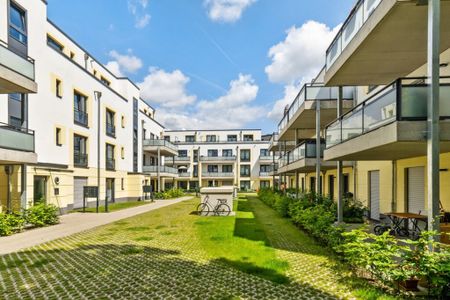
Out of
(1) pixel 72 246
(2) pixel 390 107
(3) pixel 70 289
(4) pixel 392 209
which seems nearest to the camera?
(3) pixel 70 289

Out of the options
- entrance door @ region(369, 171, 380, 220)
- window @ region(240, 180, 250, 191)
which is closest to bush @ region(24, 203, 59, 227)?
entrance door @ region(369, 171, 380, 220)

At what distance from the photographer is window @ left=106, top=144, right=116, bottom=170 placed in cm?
2809

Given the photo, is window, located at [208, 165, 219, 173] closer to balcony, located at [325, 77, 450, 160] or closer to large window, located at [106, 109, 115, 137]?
large window, located at [106, 109, 115, 137]

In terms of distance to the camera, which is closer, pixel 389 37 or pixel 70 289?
pixel 70 289

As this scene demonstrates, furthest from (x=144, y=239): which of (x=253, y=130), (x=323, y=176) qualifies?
(x=253, y=130)

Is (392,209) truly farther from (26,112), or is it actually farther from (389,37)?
(26,112)

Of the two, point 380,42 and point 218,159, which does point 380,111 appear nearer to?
point 380,42

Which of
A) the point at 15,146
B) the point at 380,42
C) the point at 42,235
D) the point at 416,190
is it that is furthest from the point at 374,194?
the point at 15,146

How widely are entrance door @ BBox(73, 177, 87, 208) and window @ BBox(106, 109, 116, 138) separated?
6481 mm

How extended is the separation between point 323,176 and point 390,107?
17.8 m

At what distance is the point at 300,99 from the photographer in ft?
58.1

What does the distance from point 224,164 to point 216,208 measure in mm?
42741

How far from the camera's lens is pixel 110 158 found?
94.4 feet

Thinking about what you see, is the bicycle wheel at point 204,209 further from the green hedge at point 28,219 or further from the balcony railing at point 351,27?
the balcony railing at point 351,27
